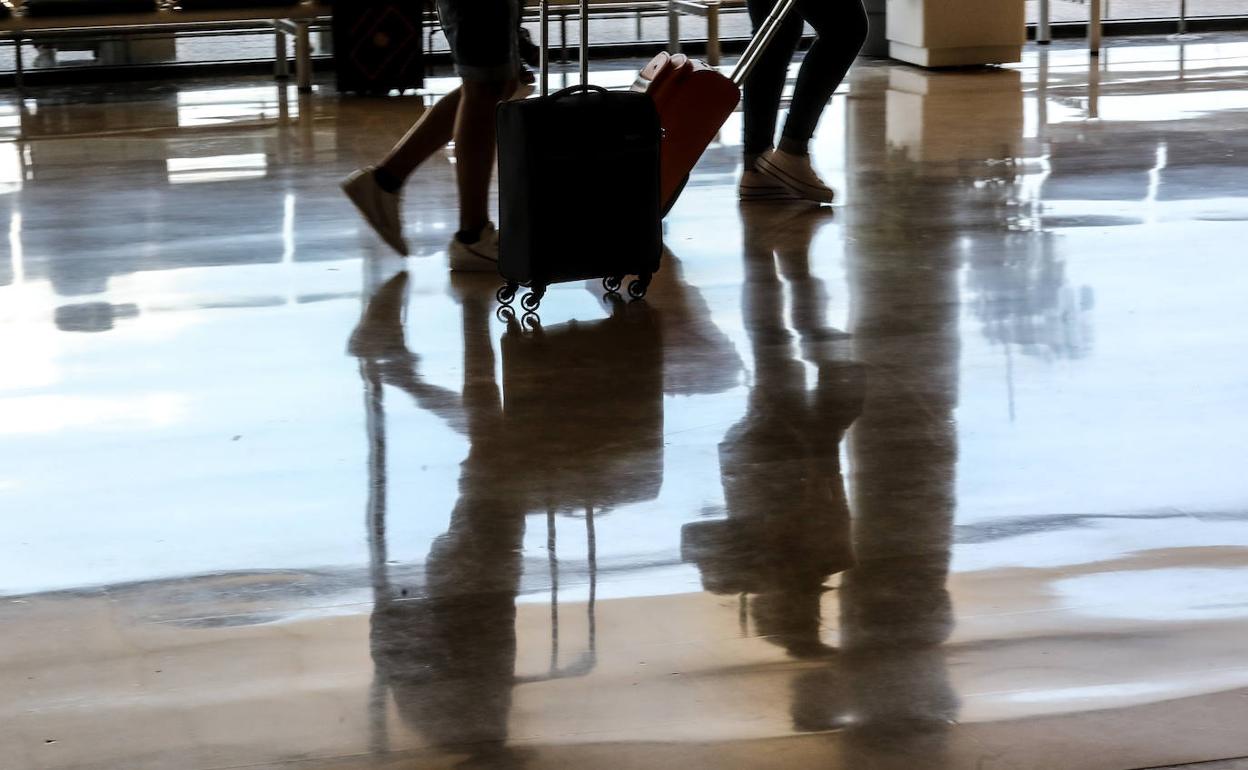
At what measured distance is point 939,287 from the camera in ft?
11.9

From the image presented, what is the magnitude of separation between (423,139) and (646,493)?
1.77 m

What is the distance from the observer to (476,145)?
3768mm

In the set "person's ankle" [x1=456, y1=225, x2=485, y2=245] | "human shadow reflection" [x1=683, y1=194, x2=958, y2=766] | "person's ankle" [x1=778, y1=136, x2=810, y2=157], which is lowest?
"human shadow reflection" [x1=683, y1=194, x2=958, y2=766]

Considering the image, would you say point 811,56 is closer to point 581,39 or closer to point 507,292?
point 581,39

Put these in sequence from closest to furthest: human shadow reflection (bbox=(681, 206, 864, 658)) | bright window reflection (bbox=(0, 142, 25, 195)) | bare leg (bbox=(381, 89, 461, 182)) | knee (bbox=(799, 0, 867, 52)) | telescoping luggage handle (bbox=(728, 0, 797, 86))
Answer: human shadow reflection (bbox=(681, 206, 864, 658)), bare leg (bbox=(381, 89, 461, 182)), telescoping luggage handle (bbox=(728, 0, 797, 86)), knee (bbox=(799, 0, 867, 52)), bright window reflection (bbox=(0, 142, 25, 195))

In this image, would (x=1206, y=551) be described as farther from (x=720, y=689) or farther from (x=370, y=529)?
(x=370, y=529)

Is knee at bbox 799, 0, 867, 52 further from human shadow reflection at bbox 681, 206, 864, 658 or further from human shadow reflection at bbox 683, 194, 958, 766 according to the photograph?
human shadow reflection at bbox 683, 194, 958, 766

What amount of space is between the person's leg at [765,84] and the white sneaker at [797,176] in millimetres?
90

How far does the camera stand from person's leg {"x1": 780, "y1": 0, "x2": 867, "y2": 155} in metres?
4.54

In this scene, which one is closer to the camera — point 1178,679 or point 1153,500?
point 1178,679

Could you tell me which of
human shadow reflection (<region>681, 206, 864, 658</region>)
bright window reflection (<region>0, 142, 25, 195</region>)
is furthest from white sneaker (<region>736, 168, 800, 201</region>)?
bright window reflection (<region>0, 142, 25, 195</region>)

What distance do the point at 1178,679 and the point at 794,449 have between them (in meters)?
0.90

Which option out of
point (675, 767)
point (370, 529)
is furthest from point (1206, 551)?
point (370, 529)

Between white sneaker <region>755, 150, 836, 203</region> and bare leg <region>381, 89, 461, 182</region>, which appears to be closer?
bare leg <region>381, 89, 461, 182</region>
